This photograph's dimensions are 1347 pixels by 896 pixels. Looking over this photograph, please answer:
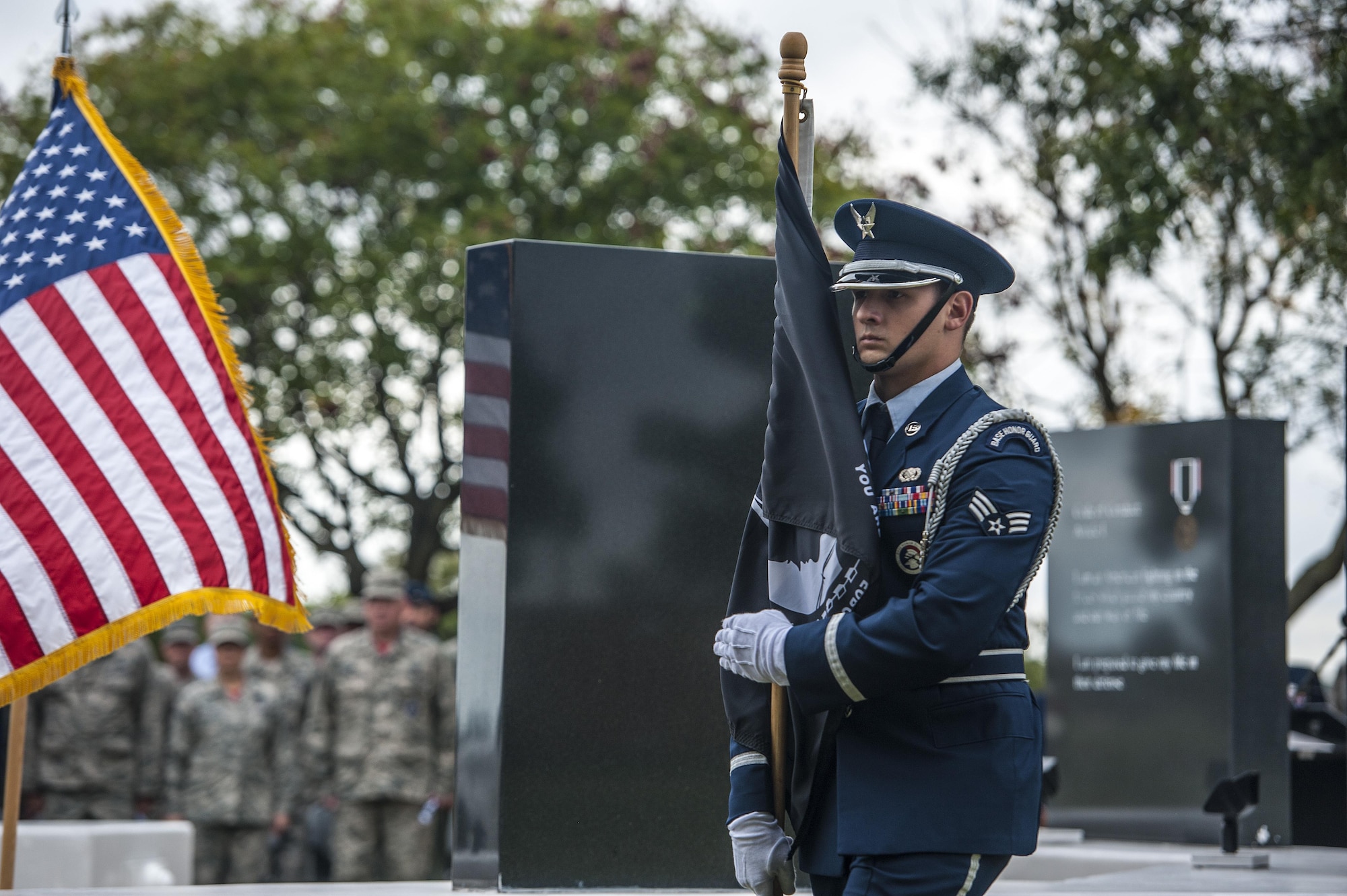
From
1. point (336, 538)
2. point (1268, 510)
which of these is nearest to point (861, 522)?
point (1268, 510)

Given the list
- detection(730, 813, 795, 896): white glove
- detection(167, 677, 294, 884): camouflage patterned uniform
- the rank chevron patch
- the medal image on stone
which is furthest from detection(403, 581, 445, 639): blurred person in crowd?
the rank chevron patch

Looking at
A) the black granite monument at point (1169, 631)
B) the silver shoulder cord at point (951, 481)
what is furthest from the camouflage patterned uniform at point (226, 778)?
the silver shoulder cord at point (951, 481)

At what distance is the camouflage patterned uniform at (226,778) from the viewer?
10.2m

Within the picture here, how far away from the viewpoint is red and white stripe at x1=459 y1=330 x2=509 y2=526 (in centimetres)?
552

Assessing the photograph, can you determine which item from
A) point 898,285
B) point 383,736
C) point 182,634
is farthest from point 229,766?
point 898,285

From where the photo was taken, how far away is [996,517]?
3.10 meters

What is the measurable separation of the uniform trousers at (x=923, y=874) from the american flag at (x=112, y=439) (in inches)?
128

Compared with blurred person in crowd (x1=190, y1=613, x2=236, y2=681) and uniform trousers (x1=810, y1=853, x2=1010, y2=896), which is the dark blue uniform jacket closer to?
uniform trousers (x1=810, y1=853, x2=1010, y2=896)

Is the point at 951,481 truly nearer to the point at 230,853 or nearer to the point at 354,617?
the point at 230,853

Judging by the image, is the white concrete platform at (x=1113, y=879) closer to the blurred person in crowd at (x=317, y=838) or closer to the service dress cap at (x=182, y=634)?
the blurred person in crowd at (x=317, y=838)

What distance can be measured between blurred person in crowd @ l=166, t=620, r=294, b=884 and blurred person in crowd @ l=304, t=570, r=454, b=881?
558mm

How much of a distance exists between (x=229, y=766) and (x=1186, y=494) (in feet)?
19.3

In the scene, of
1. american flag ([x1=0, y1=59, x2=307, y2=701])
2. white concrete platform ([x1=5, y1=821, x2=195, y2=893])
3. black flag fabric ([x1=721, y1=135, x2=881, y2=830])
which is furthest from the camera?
white concrete platform ([x1=5, y1=821, x2=195, y2=893])

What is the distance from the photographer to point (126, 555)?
19.4ft
